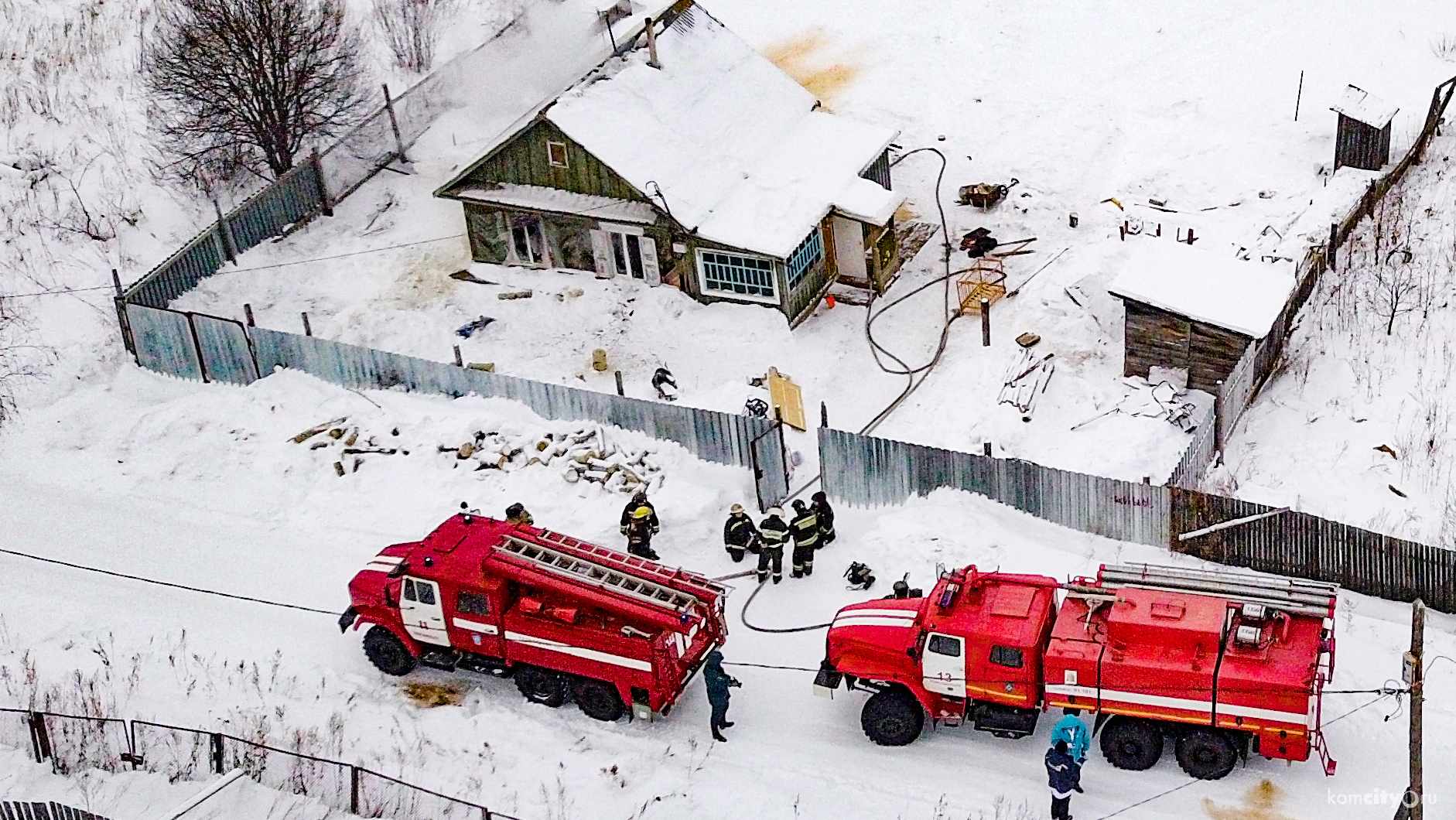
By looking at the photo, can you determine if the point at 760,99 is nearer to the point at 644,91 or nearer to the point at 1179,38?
the point at 644,91

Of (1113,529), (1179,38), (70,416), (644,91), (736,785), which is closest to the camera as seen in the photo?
(736,785)

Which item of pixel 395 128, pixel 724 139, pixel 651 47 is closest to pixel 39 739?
pixel 724 139

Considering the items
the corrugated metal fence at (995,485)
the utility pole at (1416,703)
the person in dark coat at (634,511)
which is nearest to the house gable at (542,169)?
the corrugated metal fence at (995,485)

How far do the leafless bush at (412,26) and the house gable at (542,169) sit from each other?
9007 mm

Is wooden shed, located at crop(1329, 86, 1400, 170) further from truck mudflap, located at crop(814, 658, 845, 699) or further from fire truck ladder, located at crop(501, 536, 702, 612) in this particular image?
fire truck ladder, located at crop(501, 536, 702, 612)

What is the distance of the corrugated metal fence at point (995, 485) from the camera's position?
21.1 meters

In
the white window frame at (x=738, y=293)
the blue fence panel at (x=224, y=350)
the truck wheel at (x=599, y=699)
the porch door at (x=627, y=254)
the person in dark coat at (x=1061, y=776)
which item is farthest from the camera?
the porch door at (x=627, y=254)

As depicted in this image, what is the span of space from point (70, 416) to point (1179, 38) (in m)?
28.9

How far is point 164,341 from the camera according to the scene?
28.2 m

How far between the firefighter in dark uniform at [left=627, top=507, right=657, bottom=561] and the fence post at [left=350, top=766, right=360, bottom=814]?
19.1 ft

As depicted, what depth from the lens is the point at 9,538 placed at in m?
23.8

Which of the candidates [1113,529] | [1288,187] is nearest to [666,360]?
[1113,529]

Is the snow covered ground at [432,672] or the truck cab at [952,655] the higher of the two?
the truck cab at [952,655]

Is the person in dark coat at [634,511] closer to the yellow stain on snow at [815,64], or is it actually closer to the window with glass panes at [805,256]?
the window with glass panes at [805,256]
